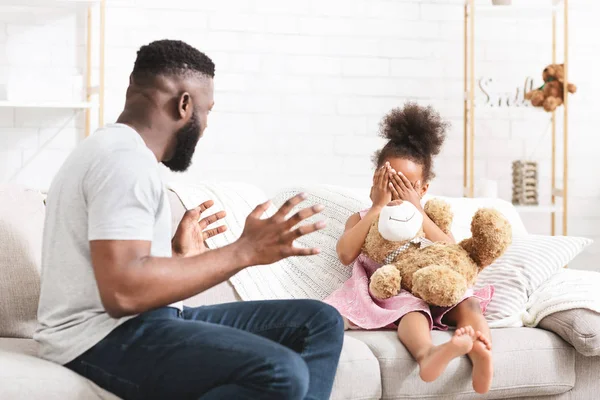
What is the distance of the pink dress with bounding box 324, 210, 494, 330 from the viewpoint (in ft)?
6.75

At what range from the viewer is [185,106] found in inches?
61.2

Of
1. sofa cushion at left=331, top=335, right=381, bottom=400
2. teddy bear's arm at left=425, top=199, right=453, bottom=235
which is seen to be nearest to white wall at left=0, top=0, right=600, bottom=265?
teddy bear's arm at left=425, top=199, right=453, bottom=235

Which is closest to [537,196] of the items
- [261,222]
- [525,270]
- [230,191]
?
[525,270]

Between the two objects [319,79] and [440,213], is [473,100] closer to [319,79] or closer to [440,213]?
[319,79]

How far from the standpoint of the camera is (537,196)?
3.48m

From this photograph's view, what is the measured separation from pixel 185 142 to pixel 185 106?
2.9 inches

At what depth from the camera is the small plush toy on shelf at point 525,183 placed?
346 cm

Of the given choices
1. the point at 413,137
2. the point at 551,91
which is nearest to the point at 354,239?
the point at 413,137

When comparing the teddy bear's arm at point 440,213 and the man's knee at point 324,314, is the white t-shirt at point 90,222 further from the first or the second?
the teddy bear's arm at point 440,213

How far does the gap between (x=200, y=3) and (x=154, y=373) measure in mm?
2227

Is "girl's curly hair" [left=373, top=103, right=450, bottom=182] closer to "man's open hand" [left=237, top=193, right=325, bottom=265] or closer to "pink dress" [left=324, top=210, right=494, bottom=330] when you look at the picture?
"pink dress" [left=324, top=210, right=494, bottom=330]

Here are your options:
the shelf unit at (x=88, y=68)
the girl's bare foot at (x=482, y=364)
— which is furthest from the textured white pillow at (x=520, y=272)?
the shelf unit at (x=88, y=68)

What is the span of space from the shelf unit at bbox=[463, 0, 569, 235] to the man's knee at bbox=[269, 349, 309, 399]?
213cm

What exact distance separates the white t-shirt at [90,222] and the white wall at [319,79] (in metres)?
1.74
